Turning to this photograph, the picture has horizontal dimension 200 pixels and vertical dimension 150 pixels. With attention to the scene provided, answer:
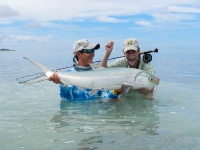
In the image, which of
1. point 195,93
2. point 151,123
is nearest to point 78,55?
point 151,123

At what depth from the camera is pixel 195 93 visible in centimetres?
999

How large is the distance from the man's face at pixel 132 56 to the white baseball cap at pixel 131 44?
A: 147mm

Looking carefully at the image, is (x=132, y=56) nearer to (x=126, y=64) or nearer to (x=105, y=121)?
(x=126, y=64)

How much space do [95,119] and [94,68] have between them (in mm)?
952

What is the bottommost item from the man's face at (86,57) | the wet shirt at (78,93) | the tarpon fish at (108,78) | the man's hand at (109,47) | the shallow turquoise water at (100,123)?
the shallow turquoise water at (100,123)

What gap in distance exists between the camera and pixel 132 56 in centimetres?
808

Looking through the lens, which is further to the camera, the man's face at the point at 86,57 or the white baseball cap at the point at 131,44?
the white baseball cap at the point at 131,44

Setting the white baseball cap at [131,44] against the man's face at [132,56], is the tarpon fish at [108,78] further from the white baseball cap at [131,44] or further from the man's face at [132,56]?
the man's face at [132,56]

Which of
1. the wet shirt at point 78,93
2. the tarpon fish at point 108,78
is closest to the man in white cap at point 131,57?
the wet shirt at point 78,93

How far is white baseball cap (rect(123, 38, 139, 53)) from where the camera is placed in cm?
781

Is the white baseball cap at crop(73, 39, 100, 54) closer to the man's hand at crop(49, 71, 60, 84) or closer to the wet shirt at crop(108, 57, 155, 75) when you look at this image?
the man's hand at crop(49, 71, 60, 84)

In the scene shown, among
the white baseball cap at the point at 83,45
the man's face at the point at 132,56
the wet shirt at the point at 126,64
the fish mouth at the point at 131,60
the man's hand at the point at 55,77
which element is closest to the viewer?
the man's hand at the point at 55,77

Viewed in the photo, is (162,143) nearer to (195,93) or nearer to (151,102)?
(151,102)

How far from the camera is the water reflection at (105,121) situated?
526cm
